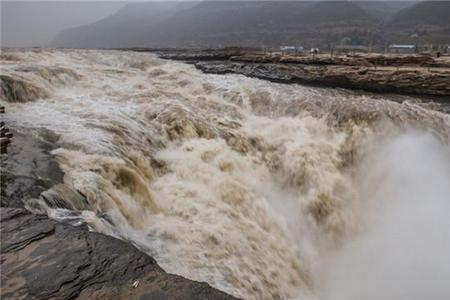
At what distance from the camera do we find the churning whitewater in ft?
17.9

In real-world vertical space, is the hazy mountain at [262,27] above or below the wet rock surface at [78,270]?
above

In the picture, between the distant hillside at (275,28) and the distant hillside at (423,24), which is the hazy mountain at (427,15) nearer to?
the distant hillside at (423,24)

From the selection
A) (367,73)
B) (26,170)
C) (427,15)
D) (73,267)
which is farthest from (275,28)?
(73,267)

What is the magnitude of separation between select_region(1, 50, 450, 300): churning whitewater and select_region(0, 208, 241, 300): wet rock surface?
91 cm

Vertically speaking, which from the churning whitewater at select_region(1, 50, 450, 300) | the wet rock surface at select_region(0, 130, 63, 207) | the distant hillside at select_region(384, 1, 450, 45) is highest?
the distant hillside at select_region(384, 1, 450, 45)

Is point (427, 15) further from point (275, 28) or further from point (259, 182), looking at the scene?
point (259, 182)

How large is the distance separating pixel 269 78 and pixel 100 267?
16.1 metres

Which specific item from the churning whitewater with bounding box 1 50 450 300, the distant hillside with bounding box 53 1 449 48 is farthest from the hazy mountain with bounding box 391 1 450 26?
the churning whitewater with bounding box 1 50 450 300

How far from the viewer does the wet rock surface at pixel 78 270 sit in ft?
8.81

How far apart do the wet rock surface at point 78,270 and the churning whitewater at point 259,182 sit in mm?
905

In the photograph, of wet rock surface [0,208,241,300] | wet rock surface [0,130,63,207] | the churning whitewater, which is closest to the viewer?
wet rock surface [0,208,241,300]

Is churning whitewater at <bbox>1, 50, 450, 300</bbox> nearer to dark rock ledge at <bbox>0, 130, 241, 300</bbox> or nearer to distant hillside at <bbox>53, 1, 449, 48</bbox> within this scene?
dark rock ledge at <bbox>0, 130, 241, 300</bbox>

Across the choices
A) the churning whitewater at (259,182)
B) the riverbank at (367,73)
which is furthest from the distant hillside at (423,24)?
the churning whitewater at (259,182)

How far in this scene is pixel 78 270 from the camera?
2918mm
